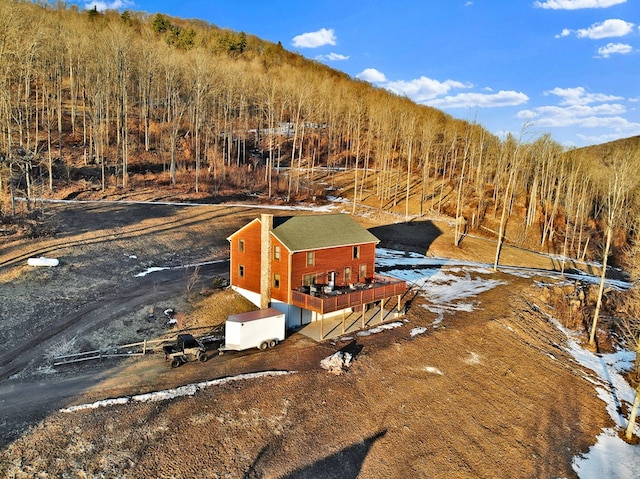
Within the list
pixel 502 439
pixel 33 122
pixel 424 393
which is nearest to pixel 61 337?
pixel 424 393

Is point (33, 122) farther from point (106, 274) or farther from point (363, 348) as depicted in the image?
point (363, 348)

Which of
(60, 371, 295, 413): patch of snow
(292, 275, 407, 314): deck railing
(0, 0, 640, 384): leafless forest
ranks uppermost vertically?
(0, 0, 640, 384): leafless forest

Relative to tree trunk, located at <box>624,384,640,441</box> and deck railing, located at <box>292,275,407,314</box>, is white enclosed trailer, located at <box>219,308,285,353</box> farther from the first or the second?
tree trunk, located at <box>624,384,640,441</box>

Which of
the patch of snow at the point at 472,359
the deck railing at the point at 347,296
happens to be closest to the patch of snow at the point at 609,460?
the patch of snow at the point at 472,359

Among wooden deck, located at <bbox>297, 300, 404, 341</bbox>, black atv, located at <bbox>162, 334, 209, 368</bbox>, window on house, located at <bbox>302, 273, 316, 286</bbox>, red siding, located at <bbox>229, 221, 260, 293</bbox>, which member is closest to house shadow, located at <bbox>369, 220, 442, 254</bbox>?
wooden deck, located at <bbox>297, 300, 404, 341</bbox>

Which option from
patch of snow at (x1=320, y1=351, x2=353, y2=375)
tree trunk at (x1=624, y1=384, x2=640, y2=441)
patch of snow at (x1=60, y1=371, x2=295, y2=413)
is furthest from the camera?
patch of snow at (x1=320, y1=351, x2=353, y2=375)

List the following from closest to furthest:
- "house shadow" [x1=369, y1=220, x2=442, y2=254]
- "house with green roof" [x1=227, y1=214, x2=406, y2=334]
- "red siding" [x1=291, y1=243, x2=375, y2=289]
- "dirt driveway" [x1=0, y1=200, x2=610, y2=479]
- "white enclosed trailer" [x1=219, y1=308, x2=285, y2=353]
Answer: "dirt driveway" [x1=0, y1=200, x2=610, y2=479]
"white enclosed trailer" [x1=219, y1=308, x2=285, y2=353]
"house with green roof" [x1=227, y1=214, x2=406, y2=334]
"red siding" [x1=291, y1=243, x2=375, y2=289]
"house shadow" [x1=369, y1=220, x2=442, y2=254]

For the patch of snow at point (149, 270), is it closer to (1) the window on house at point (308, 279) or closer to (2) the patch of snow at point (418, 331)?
(1) the window on house at point (308, 279)

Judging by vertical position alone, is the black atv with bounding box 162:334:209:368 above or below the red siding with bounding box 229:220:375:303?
below
